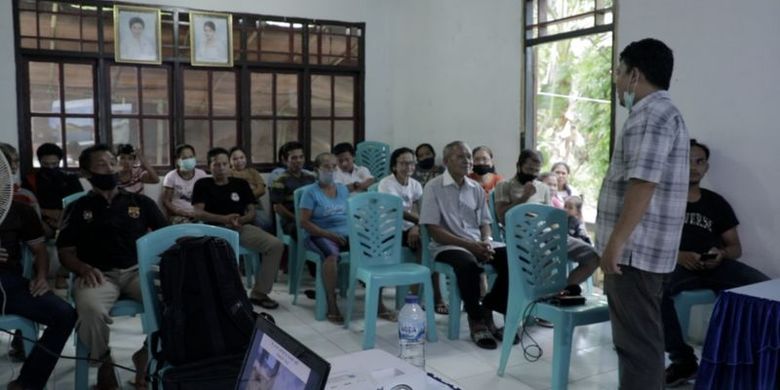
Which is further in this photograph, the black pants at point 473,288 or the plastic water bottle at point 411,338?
the black pants at point 473,288

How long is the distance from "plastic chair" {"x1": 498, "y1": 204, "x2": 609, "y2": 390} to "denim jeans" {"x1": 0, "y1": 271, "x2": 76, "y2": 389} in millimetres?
2035

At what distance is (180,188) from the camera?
5.29m

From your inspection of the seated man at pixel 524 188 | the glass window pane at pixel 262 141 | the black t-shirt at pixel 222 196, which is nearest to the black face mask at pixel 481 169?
the seated man at pixel 524 188

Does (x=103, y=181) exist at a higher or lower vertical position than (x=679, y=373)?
higher

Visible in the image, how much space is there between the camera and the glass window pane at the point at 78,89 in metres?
5.82

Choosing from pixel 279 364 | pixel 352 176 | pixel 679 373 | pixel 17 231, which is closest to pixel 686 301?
pixel 679 373

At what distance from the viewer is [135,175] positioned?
541cm

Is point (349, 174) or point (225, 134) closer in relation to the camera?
point (349, 174)

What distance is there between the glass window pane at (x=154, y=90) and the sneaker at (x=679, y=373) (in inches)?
196

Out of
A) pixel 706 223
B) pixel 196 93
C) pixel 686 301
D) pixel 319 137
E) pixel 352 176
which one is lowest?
pixel 686 301

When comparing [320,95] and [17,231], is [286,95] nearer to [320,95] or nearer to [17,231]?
[320,95]

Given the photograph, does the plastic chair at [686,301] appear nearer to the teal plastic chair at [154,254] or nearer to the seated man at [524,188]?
the seated man at [524,188]

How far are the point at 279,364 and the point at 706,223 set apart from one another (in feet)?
9.78

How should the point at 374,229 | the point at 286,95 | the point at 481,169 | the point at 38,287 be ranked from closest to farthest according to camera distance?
the point at 38,287 < the point at 374,229 < the point at 481,169 < the point at 286,95
